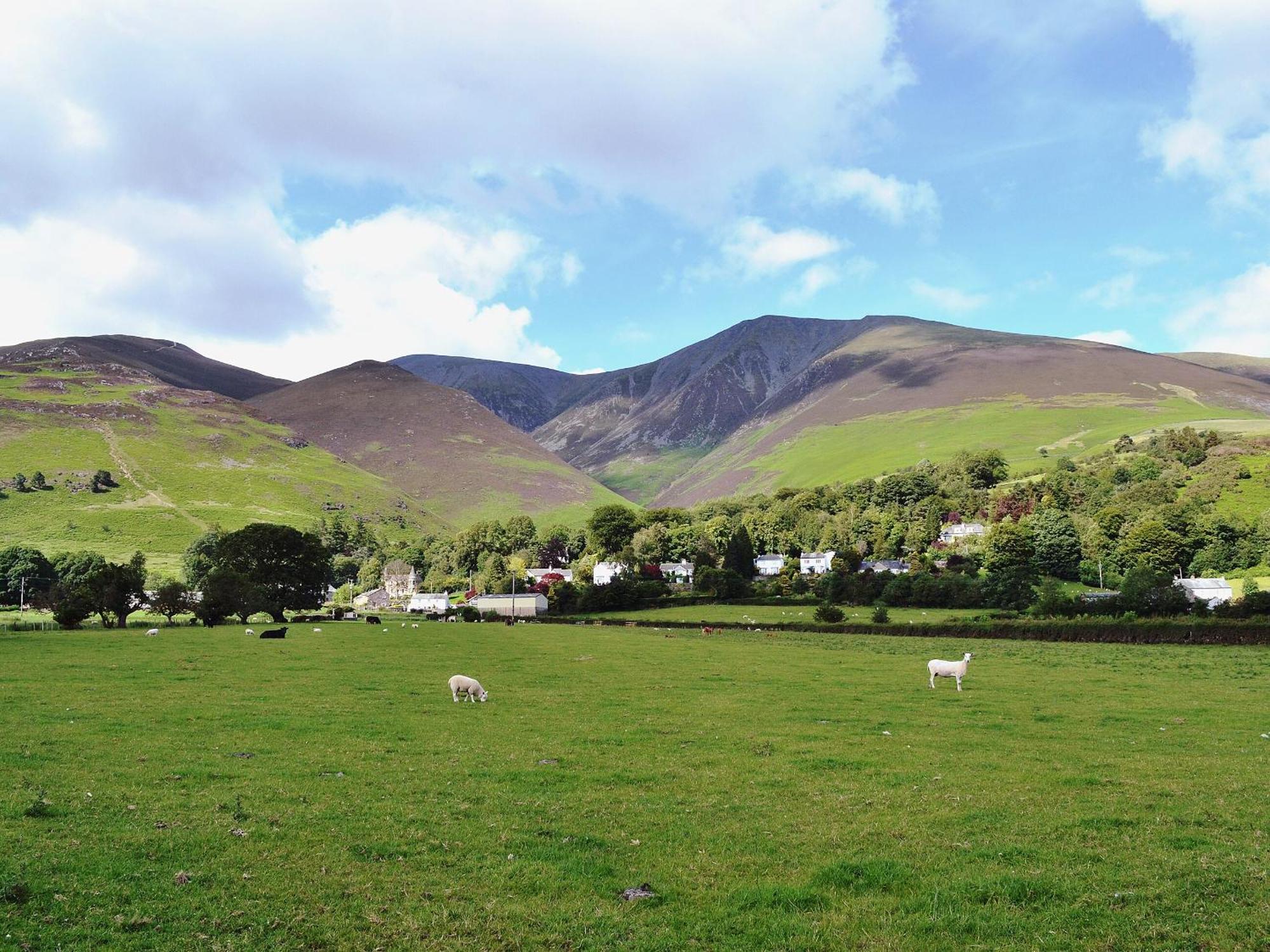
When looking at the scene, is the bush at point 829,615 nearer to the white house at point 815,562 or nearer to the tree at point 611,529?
the white house at point 815,562

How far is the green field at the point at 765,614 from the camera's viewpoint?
86500mm

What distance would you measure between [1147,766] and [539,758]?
14448 millimetres

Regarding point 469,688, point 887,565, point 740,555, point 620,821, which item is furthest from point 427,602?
point 620,821

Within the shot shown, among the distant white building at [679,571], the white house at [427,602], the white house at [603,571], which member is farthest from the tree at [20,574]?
the distant white building at [679,571]

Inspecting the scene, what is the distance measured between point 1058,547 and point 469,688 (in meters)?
138

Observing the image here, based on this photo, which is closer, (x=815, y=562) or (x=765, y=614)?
(x=765, y=614)

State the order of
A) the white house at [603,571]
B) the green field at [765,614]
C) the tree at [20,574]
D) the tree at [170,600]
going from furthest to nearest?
the white house at [603,571] → the tree at [20,574] → the green field at [765,614] → the tree at [170,600]

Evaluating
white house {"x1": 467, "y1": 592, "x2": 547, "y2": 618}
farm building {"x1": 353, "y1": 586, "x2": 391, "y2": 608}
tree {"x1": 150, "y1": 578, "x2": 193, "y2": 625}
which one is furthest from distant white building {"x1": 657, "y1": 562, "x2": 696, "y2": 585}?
tree {"x1": 150, "y1": 578, "x2": 193, "y2": 625}

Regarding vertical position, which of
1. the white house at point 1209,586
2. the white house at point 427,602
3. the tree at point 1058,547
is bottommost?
the white house at point 427,602

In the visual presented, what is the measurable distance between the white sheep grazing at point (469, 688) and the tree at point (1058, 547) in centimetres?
13144

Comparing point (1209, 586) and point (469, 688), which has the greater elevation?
point (469, 688)

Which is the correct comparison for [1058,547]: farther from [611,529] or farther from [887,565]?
[611,529]

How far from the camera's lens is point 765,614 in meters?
99.2

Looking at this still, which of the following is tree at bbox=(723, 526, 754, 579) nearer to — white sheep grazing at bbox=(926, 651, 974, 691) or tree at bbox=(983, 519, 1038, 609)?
tree at bbox=(983, 519, 1038, 609)
